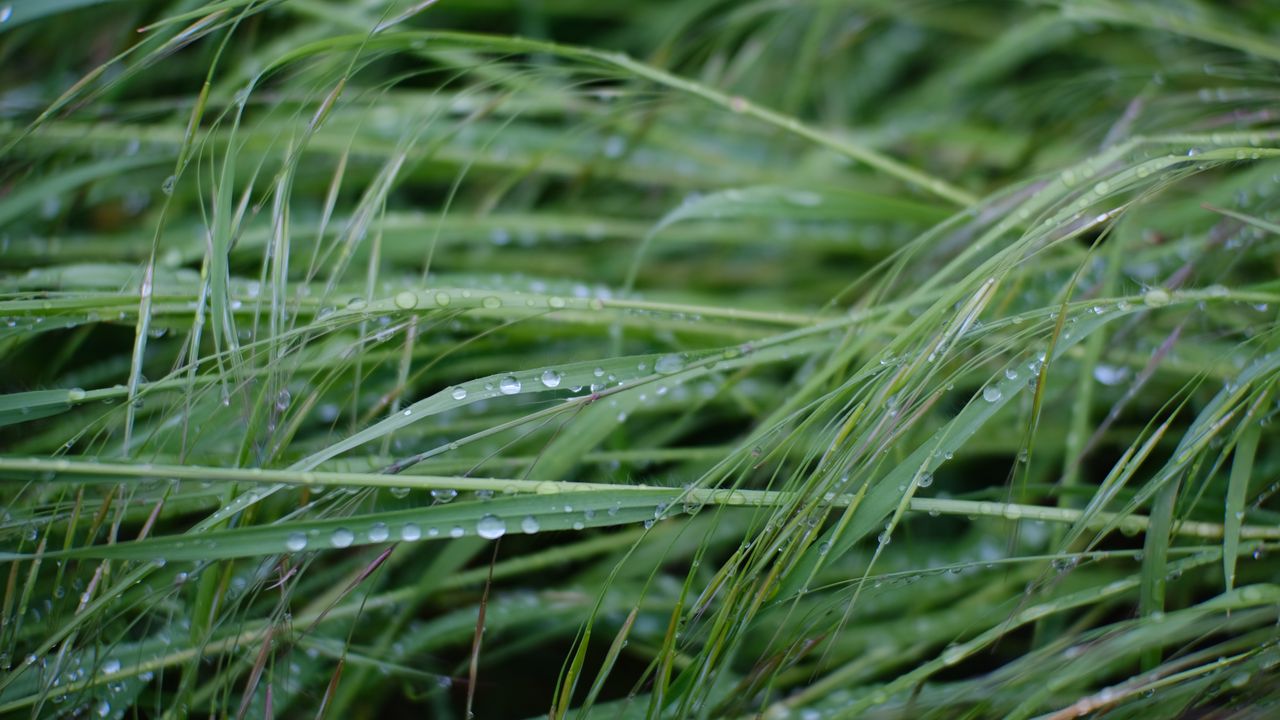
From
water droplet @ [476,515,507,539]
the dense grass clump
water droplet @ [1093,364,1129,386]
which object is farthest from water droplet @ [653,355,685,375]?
water droplet @ [1093,364,1129,386]

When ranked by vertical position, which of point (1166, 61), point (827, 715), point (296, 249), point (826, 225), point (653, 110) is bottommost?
point (827, 715)

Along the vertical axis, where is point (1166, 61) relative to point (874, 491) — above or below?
above

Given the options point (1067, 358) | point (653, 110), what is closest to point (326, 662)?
point (653, 110)

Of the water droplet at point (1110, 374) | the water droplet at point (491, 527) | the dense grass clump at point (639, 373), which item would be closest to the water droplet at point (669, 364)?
the dense grass clump at point (639, 373)

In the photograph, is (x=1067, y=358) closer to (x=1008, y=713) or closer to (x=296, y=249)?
(x=1008, y=713)

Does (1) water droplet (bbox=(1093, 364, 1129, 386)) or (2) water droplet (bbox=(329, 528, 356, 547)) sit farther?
(1) water droplet (bbox=(1093, 364, 1129, 386))

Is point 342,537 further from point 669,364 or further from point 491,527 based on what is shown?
point 669,364

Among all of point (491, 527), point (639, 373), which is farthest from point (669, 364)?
point (491, 527)

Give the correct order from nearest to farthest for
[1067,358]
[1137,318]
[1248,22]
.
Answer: [1137,318]
[1067,358]
[1248,22]

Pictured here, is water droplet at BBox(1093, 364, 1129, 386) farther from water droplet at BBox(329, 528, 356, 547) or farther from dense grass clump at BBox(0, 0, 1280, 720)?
water droplet at BBox(329, 528, 356, 547)
